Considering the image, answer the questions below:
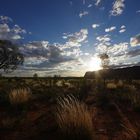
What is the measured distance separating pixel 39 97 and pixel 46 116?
4928 millimetres

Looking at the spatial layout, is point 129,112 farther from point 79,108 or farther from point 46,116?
point 79,108

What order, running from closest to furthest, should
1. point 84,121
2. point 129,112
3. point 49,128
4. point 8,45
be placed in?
1. point 84,121
2. point 49,128
3. point 129,112
4. point 8,45

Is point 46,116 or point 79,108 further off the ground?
point 79,108


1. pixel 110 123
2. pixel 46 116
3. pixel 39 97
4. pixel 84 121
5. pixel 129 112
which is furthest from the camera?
pixel 39 97

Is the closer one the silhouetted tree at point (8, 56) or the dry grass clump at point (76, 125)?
the dry grass clump at point (76, 125)

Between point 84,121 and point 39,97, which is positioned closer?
point 84,121

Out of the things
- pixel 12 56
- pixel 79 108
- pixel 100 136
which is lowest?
pixel 100 136

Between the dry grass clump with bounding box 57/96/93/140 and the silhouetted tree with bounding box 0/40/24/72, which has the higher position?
the silhouetted tree with bounding box 0/40/24/72

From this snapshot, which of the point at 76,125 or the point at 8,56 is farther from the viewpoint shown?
the point at 8,56

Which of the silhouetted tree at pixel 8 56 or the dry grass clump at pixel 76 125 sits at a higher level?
the silhouetted tree at pixel 8 56

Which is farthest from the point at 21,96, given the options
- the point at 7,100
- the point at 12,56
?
the point at 12,56

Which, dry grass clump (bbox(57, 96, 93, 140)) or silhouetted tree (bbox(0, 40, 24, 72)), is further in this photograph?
silhouetted tree (bbox(0, 40, 24, 72))

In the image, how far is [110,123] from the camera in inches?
267

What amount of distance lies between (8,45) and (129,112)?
88.9 feet
